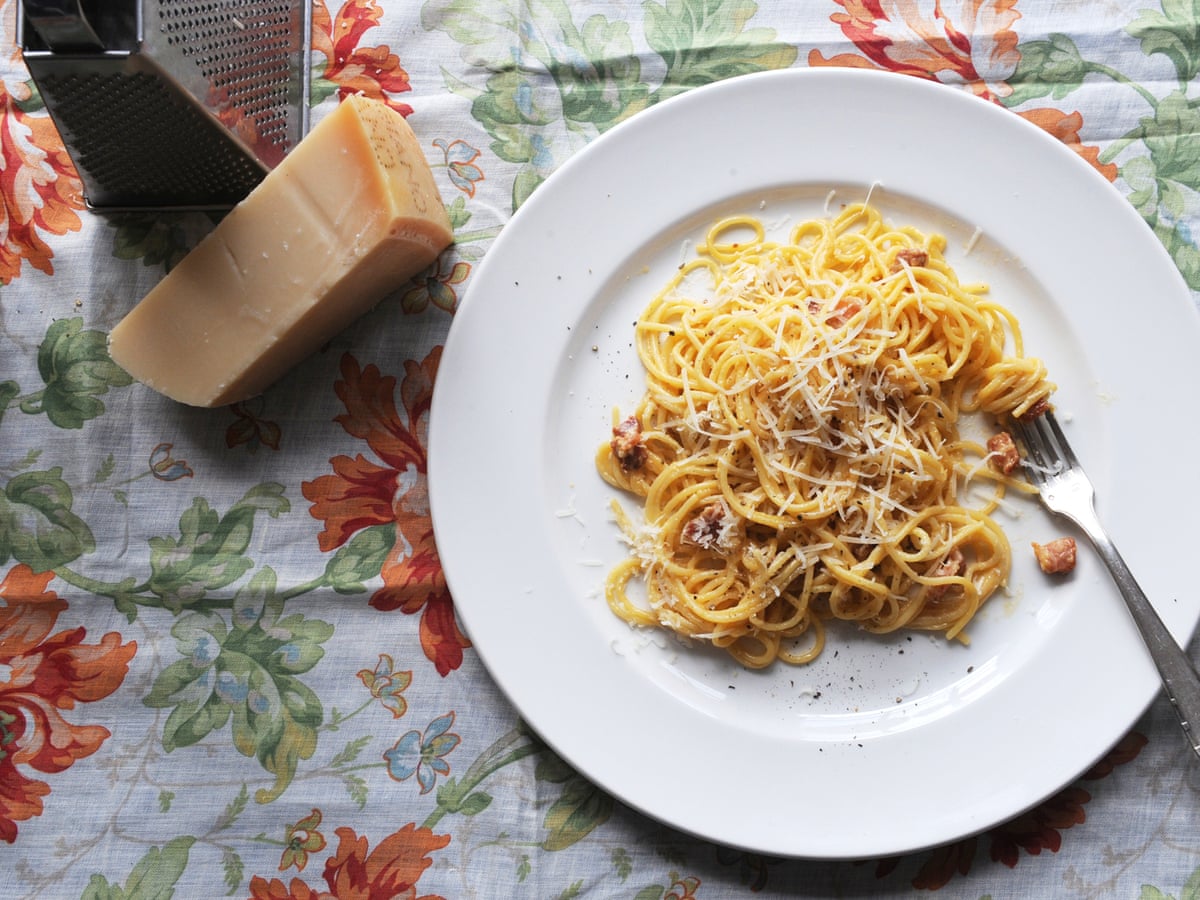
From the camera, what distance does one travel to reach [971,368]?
7.59ft

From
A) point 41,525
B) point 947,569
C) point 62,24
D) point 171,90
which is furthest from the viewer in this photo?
point 41,525

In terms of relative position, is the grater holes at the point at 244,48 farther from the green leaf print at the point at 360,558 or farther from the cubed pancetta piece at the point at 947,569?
the cubed pancetta piece at the point at 947,569

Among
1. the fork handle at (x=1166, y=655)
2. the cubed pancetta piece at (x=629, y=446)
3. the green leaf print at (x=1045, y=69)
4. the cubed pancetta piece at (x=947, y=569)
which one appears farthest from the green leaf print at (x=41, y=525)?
the green leaf print at (x=1045, y=69)

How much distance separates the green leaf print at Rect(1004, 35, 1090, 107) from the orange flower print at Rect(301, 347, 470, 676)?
1.70 m

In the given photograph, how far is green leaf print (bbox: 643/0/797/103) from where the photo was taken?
2.54m

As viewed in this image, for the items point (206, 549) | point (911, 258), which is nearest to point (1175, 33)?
point (911, 258)

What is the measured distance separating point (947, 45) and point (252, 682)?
2.49 m

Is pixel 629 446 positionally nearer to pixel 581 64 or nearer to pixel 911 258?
pixel 911 258

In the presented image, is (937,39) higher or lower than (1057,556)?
higher

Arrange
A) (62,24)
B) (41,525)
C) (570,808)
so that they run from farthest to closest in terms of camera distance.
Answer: (41,525) < (570,808) < (62,24)

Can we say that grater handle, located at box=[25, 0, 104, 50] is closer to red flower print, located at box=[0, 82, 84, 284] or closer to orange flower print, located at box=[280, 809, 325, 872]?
red flower print, located at box=[0, 82, 84, 284]

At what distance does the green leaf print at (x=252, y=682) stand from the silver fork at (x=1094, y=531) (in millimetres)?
1828

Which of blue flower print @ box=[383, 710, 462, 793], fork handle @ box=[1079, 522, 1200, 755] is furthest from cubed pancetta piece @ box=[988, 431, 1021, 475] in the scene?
blue flower print @ box=[383, 710, 462, 793]

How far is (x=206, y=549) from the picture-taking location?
2455 mm
